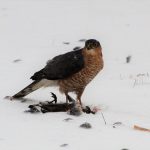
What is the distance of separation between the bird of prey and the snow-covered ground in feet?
1.15

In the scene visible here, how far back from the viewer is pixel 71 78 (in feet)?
22.9

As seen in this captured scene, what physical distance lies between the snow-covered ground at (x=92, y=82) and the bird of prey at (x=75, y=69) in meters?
0.35

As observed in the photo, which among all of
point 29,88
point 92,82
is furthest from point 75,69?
point 92,82

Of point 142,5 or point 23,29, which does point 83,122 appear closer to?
point 23,29

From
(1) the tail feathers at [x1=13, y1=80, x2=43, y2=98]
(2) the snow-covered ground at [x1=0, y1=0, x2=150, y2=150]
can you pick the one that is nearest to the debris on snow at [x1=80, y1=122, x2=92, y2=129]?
(2) the snow-covered ground at [x1=0, y1=0, x2=150, y2=150]

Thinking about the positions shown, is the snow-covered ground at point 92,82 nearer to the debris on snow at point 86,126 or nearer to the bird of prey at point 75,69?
the debris on snow at point 86,126

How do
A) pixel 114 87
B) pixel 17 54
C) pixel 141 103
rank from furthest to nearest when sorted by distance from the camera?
pixel 17 54 → pixel 114 87 → pixel 141 103

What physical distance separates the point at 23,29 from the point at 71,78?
12.0ft

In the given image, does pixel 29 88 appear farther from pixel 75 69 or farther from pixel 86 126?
pixel 86 126

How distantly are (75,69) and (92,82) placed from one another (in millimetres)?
1301

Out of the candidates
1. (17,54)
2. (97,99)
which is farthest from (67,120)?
(17,54)

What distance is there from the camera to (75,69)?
22.8 feet

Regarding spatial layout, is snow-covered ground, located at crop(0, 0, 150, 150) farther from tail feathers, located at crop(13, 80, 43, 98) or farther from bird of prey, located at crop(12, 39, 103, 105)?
bird of prey, located at crop(12, 39, 103, 105)

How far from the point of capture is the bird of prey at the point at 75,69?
22.7 ft
